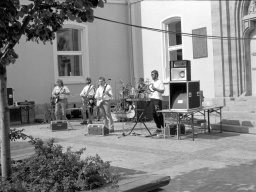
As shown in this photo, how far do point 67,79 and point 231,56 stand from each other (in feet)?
24.7

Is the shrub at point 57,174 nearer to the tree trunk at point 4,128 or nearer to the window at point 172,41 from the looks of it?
the tree trunk at point 4,128

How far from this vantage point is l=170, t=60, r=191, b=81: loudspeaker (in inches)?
461

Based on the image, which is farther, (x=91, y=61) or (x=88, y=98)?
(x=91, y=61)

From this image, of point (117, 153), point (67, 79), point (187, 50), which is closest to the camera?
point (117, 153)

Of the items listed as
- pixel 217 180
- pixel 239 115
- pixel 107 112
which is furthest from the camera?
pixel 239 115

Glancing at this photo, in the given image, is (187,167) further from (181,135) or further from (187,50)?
(187,50)

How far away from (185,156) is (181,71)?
3497 mm

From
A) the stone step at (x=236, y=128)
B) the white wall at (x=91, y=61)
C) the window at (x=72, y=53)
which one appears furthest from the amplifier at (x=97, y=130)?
the window at (x=72, y=53)

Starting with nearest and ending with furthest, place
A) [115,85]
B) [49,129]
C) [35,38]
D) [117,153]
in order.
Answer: [35,38] → [117,153] → [49,129] → [115,85]

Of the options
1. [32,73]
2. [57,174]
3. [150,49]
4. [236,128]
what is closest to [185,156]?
[57,174]

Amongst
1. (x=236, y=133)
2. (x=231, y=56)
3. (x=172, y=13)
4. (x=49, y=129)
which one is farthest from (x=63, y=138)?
(x=172, y=13)

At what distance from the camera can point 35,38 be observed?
568 centimetres

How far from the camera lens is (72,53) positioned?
1991cm

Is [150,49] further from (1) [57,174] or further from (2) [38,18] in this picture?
(1) [57,174]
